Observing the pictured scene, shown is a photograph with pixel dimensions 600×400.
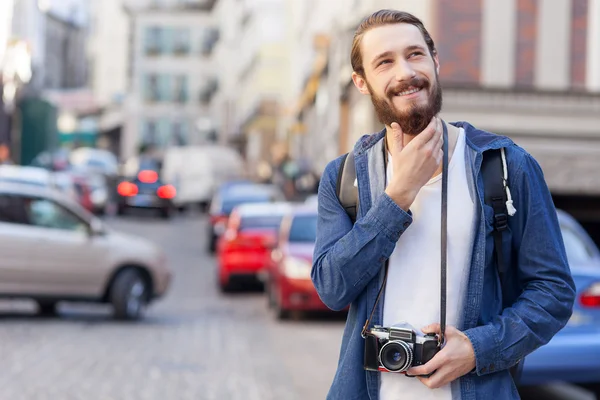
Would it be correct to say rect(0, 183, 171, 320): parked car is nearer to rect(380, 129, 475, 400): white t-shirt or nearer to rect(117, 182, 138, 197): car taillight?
rect(380, 129, 475, 400): white t-shirt

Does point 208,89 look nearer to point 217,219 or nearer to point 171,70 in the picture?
point 171,70

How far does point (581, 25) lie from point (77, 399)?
74.8 feet

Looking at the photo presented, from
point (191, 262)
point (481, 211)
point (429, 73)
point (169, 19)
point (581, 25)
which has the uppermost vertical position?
point (169, 19)

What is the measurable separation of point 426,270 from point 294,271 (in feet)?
47.4

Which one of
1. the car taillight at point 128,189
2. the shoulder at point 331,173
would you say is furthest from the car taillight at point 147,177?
the shoulder at point 331,173

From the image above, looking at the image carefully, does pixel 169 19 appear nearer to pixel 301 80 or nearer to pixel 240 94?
pixel 240 94

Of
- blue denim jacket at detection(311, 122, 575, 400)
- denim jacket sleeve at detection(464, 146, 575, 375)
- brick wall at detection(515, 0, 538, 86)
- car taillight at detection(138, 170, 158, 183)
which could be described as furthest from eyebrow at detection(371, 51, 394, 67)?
car taillight at detection(138, 170, 158, 183)

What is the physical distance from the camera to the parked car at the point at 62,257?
1702cm

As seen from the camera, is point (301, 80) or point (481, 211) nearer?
point (481, 211)

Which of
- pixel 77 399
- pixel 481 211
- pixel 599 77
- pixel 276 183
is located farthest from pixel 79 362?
pixel 276 183

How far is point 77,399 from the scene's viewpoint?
32.3ft

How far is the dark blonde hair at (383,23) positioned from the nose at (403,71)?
106mm

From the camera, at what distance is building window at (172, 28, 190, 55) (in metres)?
95.9

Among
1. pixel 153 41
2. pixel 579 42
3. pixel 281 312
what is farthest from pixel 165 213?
pixel 153 41
